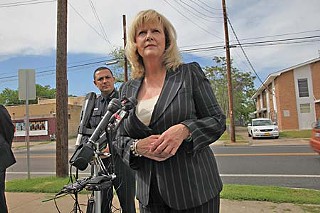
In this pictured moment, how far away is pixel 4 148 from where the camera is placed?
3291mm

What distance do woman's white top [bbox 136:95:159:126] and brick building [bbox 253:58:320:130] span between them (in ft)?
88.4

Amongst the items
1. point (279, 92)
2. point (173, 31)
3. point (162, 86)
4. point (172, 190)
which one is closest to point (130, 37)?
Result: point (173, 31)

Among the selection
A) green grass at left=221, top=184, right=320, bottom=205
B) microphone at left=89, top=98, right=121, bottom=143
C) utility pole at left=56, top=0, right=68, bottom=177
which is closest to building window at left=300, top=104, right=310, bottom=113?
green grass at left=221, top=184, right=320, bottom=205

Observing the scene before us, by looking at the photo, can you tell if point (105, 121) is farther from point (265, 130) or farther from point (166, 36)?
point (265, 130)

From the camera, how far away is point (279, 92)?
86.5ft

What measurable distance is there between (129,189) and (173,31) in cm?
225

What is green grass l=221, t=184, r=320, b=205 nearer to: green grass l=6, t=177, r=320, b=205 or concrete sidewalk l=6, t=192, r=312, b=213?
green grass l=6, t=177, r=320, b=205

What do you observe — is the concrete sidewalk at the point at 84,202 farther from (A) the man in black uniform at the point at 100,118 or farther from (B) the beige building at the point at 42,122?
(B) the beige building at the point at 42,122

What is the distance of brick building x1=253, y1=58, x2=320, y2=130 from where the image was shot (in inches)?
1010

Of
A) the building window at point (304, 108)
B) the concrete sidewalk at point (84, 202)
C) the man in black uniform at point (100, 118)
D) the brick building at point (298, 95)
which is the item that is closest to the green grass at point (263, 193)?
the concrete sidewalk at point (84, 202)

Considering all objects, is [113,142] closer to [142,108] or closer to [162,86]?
[142,108]

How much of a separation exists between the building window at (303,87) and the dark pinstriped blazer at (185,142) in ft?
90.4

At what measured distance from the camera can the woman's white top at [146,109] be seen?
151cm

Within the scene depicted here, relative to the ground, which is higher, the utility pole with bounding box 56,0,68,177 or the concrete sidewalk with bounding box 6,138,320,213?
the utility pole with bounding box 56,0,68,177
